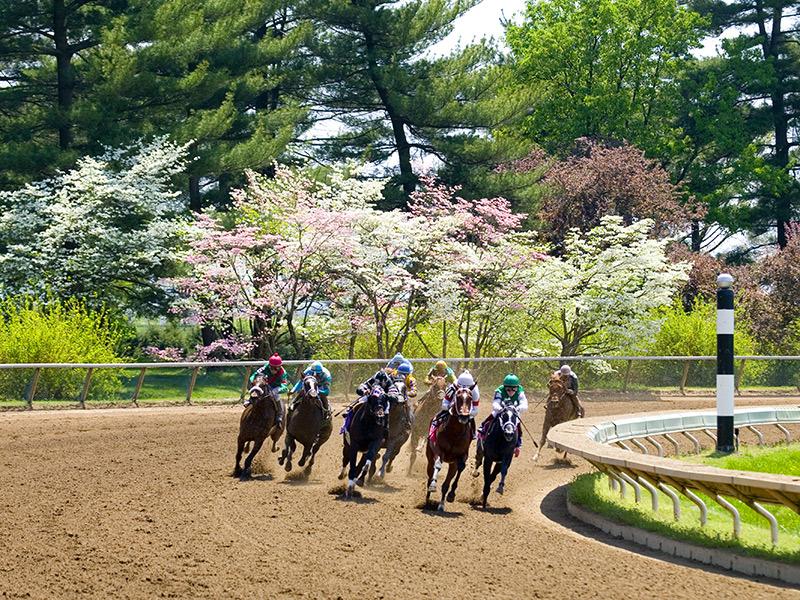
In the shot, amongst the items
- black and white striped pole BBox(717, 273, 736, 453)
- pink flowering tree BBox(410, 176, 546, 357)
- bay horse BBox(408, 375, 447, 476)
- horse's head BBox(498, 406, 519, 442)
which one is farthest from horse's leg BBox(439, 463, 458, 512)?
pink flowering tree BBox(410, 176, 546, 357)

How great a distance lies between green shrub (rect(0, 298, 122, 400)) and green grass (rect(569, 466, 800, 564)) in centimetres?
1247

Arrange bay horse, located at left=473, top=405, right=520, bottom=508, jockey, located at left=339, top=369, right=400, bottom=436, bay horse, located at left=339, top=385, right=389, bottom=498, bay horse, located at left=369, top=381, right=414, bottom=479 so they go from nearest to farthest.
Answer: bay horse, located at left=473, top=405, right=520, bottom=508 → bay horse, located at left=339, top=385, right=389, bottom=498 → jockey, located at left=339, top=369, right=400, bottom=436 → bay horse, located at left=369, top=381, right=414, bottom=479

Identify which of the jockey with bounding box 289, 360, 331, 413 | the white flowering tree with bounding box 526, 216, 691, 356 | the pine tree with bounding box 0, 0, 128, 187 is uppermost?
the pine tree with bounding box 0, 0, 128, 187

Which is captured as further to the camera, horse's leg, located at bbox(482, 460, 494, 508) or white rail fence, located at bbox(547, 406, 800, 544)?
horse's leg, located at bbox(482, 460, 494, 508)

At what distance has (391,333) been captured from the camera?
36.1 meters

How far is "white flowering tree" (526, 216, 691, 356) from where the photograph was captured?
3528 cm

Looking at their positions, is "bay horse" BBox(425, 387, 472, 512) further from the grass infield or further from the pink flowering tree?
the pink flowering tree

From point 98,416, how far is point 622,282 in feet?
55.8

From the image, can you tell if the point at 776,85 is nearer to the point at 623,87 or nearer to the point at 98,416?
the point at 623,87

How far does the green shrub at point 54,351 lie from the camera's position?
2419 cm

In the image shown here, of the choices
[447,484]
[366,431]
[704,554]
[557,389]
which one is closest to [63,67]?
[557,389]

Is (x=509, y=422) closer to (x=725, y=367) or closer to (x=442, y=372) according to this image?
(x=442, y=372)

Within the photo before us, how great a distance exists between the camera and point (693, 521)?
41.8 ft

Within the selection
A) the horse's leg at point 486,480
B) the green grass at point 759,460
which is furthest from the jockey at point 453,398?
the green grass at point 759,460
